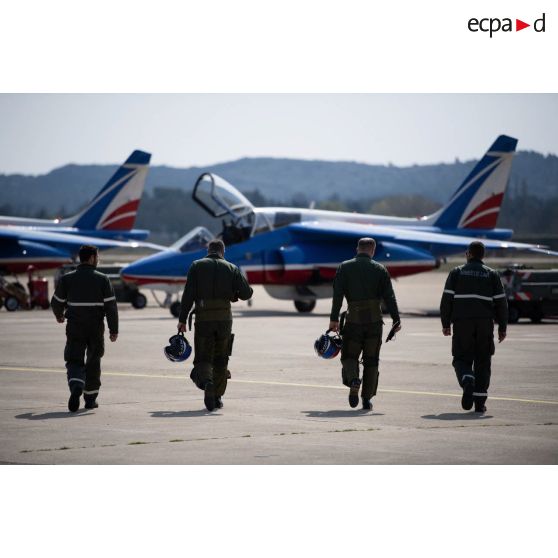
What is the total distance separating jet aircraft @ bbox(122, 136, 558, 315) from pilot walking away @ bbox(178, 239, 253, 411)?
19381mm

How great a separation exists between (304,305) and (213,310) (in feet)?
74.5

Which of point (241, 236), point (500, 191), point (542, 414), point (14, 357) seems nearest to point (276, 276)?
point (241, 236)

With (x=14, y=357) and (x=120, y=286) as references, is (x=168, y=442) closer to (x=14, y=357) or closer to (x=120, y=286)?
(x=14, y=357)

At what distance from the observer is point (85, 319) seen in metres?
13.1

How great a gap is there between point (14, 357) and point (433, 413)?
31.4ft

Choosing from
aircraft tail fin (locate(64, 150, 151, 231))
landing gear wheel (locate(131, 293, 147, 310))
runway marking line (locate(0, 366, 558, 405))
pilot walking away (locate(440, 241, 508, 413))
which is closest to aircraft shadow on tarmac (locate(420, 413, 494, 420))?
pilot walking away (locate(440, 241, 508, 413))

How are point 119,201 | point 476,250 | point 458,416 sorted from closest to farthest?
point 458,416 → point 476,250 → point 119,201

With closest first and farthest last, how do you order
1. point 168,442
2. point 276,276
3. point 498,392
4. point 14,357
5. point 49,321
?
point 168,442 < point 498,392 < point 14,357 < point 49,321 < point 276,276

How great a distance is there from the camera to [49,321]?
3159 cm

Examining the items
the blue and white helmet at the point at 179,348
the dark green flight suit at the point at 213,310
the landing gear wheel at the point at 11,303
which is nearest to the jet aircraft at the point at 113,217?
the landing gear wheel at the point at 11,303

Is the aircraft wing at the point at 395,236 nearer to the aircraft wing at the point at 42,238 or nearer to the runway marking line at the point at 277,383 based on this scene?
the aircraft wing at the point at 42,238

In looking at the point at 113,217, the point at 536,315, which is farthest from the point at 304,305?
the point at 113,217

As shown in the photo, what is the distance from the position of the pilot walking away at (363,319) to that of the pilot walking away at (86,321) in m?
2.59

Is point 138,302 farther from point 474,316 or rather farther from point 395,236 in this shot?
point 474,316
